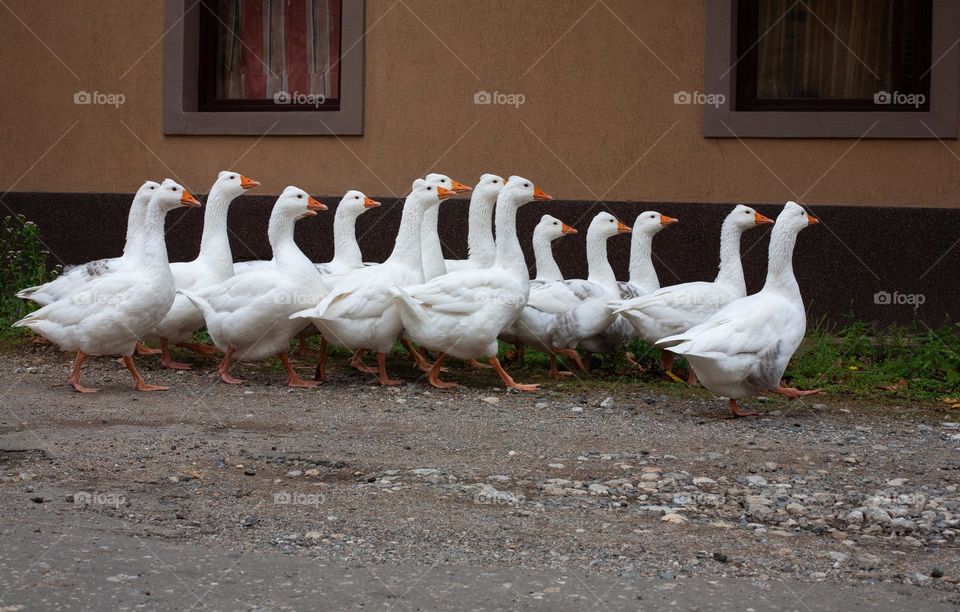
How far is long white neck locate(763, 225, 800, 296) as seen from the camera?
24.9 feet

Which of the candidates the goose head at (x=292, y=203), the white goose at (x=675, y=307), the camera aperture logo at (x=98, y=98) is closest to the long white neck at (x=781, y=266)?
the white goose at (x=675, y=307)

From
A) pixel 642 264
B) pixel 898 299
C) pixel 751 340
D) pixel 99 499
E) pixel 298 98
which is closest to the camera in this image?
pixel 99 499

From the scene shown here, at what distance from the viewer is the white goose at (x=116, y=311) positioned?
7715mm

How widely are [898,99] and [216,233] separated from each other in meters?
5.76

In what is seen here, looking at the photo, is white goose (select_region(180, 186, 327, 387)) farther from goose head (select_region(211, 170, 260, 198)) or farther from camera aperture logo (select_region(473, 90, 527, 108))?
camera aperture logo (select_region(473, 90, 527, 108))

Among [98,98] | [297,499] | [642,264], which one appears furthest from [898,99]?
[98,98]

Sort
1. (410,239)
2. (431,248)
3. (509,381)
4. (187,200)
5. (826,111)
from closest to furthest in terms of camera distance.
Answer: (509,381) < (187,200) < (410,239) < (431,248) < (826,111)

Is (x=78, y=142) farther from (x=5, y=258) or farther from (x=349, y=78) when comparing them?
(x=349, y=78)

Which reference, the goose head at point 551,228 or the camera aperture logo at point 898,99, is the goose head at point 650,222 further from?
the camera aperture logo at point 898,99

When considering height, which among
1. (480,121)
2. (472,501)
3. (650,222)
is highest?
(480,121)

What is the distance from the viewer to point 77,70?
11805 mm

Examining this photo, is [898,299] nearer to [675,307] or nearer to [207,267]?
[675,307]

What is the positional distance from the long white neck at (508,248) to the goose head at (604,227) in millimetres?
874

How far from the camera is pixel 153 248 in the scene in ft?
26.0
